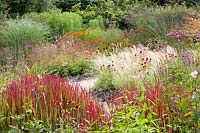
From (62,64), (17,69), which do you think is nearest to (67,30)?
(62,64)

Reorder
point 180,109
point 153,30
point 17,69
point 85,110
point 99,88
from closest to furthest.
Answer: point 180,109
point 85,110
point 99,88
point 17,69
point 153,30

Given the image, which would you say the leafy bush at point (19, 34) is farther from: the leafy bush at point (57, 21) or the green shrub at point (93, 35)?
the leafy bush at point (57, 21)

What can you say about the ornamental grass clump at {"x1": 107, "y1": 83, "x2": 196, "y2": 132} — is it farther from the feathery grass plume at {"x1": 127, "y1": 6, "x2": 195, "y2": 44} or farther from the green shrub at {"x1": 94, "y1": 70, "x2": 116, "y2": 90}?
the feathery grass plume at {"x1": 127, "y1": 6, "x2": 195, "y2": 44}

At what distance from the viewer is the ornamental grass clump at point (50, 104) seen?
15.0 feet

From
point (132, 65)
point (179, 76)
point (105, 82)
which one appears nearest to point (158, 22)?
point (132, 65)

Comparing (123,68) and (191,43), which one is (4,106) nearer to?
(123,68)

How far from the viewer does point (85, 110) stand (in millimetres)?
4719

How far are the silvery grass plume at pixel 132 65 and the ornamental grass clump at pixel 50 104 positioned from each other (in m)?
2.06

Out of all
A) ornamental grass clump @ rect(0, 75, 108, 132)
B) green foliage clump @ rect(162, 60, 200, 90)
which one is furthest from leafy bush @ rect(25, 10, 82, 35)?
ornamental grass clump @ rect(0, 75, 108, 132)

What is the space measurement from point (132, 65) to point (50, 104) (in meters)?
3.45

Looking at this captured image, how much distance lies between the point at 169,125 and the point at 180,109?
0.27 metres

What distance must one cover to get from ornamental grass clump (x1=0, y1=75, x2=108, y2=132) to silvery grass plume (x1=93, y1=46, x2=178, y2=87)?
6.75 ft

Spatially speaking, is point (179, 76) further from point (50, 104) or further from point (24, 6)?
point (24, 6)

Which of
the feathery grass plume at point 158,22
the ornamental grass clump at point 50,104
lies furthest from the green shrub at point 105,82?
the feathery grass plume at point 158,22
